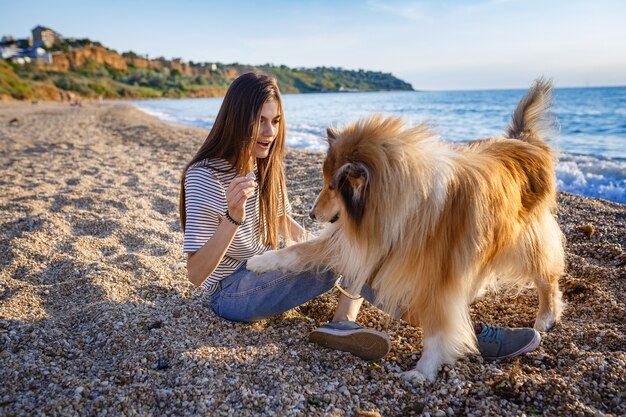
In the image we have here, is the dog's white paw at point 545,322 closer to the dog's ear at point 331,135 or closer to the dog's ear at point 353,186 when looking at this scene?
the dog's ear at point 353,186

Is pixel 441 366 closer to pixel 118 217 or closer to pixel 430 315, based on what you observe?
pixel 430 315

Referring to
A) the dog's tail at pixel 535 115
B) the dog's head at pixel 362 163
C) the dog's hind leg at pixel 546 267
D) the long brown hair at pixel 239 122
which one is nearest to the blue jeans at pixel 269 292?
the dog's head at pixel 362 163

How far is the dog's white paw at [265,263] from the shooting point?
103 inches

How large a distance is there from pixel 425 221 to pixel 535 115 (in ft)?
5.02

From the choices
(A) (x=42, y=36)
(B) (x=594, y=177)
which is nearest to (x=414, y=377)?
(B) (x=594, y=177)

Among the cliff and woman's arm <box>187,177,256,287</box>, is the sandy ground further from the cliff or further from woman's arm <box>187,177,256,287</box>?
the cliff

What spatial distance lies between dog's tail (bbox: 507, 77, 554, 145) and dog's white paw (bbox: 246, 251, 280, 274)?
6.10 ft

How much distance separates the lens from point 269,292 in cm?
256

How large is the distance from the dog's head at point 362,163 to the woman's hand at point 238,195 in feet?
1.39

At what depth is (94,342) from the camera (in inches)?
93.7

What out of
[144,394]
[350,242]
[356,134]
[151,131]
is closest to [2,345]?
[144,394]

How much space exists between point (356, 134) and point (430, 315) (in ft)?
A: 3.35

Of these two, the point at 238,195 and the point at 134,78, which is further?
the point at 134,78

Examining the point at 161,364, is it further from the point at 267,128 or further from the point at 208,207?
the point at 267,128
